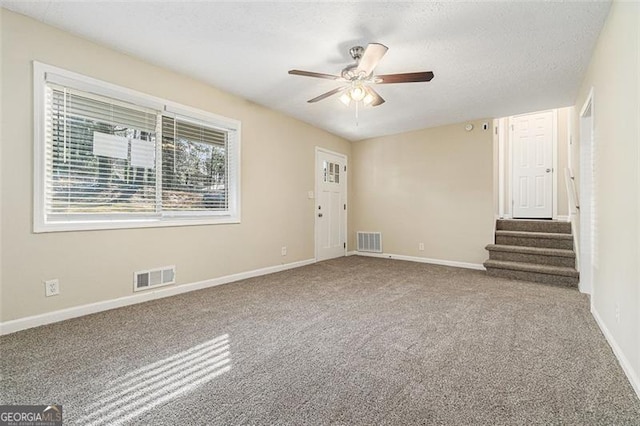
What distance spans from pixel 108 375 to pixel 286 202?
10.7 ft

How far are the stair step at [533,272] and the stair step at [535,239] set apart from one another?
18.1 inches

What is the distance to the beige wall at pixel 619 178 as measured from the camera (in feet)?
5.29

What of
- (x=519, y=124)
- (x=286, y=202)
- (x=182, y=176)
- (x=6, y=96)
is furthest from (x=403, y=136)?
(x=6, y=96)

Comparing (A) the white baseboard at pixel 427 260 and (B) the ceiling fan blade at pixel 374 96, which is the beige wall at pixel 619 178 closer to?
(B) the ceiling fan blade at pixel 374 96

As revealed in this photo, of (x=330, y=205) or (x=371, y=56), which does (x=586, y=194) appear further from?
(x=330, y=205)

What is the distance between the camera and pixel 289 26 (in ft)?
7.70

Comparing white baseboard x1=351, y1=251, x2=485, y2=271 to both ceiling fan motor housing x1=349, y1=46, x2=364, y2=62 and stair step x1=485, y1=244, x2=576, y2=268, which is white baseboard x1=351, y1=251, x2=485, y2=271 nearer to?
stair step x1=485, y1=244, x2=576, y2=268

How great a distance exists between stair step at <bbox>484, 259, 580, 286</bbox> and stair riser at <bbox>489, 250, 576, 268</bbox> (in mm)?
103

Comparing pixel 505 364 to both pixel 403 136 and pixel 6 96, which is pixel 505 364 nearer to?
A: pixel 6 96

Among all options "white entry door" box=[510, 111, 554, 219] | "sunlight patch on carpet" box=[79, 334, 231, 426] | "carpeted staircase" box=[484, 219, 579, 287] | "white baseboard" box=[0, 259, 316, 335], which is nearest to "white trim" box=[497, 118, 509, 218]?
"white entry door" box=[510, 111, 554, 219]

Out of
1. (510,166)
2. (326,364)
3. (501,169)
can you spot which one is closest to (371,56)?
(326,364)

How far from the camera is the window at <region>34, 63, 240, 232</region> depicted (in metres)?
2.44

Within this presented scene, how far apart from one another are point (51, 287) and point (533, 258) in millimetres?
5606

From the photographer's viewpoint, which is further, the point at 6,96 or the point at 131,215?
the point at 131,215
